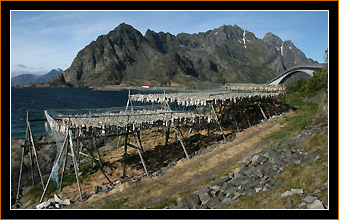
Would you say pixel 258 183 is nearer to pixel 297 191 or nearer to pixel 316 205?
pixel 297 191

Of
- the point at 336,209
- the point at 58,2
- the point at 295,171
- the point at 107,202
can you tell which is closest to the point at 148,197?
the point at 107,202

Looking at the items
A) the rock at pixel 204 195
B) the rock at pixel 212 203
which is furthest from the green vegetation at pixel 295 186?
the rock at pixel 204 195

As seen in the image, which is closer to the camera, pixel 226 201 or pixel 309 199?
pixel 309 199

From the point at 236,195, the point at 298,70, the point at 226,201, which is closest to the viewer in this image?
the point at 226,201

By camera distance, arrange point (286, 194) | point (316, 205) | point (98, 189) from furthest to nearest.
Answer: point (98, 189)
point (286, 194)
point (316, 205)

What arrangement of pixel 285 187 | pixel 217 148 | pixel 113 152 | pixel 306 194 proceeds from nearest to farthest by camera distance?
pixel 306 194 → pixel 285 187 → pixel 217 148 → pixel 113 152

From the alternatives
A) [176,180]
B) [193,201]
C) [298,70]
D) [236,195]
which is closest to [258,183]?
[236,195]

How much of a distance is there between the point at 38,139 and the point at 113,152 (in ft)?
57.2

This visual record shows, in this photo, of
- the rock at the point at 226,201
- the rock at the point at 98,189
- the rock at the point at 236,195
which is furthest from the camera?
the rock at the point at 98,189

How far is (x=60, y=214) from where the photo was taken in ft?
28.1

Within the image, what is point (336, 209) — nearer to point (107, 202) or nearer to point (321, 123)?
point (107, 202)

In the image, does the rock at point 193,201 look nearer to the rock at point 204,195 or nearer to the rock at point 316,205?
the rock at point 204,195

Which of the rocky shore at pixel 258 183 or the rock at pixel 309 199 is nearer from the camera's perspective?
the rock at pixel 309 199

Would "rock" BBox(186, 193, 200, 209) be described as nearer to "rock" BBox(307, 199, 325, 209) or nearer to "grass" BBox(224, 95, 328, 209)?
"grass" BBox(224, 95, 328, 209)
